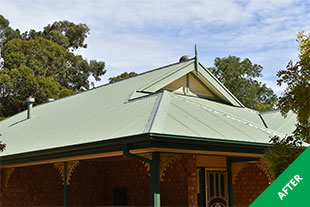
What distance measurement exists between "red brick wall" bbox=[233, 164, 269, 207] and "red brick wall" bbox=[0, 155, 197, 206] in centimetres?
274

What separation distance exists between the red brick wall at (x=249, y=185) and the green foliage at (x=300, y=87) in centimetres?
745

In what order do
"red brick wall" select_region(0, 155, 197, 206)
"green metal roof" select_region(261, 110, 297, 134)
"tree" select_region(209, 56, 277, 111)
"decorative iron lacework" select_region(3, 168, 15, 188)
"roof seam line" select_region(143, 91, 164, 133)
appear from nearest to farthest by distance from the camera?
"roof seam line" select_region(143, 91, 164, 133) → "red brick wall" select_region(0, 155, 197, 206) → "decorative iron lacework" select_region(3, 168, 15, 188) → "green metal roof" select_region(261, 110, 297, 134) → "tree" select_region(209, 56, 277, 111)

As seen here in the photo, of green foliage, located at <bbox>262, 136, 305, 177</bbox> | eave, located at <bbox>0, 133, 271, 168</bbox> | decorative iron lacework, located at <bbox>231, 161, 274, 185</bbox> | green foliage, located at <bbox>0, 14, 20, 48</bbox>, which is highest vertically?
green foliage, located at <bbox>0, 14, 20, 48</bbox>

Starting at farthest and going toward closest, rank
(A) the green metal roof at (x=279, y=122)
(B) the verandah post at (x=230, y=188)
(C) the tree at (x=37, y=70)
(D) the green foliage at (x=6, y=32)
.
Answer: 1. (D) the green foliage at (x=6, y=32)
2. (C) the tree at (x=37, y=70)
3. (A) the green metal roof at (x=279, y=122)
4. (B) the verandah post at (x=230, y=188)

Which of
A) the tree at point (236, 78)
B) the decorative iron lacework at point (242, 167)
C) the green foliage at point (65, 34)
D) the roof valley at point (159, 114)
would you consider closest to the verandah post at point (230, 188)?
the decorative iron lacework at point (242, 167)

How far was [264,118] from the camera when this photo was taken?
17.0 metres

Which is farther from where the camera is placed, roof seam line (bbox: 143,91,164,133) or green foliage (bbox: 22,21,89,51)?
green foliage (bbox: 22,21,89,51)

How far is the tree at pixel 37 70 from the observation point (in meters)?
34.7

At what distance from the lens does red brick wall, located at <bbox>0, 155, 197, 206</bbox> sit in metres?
15.7

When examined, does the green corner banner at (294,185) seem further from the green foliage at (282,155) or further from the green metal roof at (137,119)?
the green metal roof at (137,119)

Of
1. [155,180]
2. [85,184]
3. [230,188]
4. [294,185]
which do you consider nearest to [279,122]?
[230,188]

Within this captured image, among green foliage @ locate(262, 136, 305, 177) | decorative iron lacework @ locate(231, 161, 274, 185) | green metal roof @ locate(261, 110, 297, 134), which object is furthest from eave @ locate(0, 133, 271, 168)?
green metal roof @ locate(261, 110, 297, 134)

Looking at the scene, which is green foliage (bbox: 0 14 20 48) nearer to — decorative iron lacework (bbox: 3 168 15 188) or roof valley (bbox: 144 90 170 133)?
decorative iron lacework (bbox: 3 168 15 188)

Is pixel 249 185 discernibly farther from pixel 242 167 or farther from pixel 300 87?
pixel 300 87
